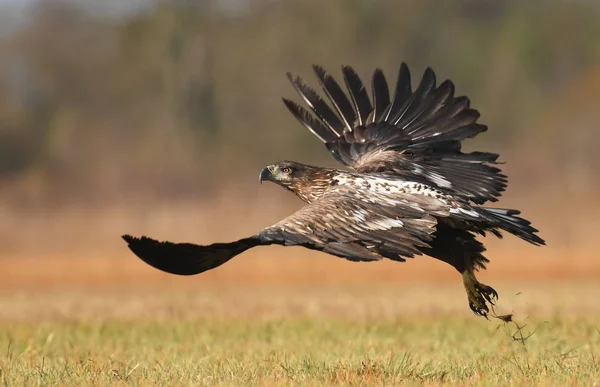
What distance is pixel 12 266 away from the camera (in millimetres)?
24578

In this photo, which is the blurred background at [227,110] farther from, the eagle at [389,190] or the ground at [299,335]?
the eagle at [389,190]

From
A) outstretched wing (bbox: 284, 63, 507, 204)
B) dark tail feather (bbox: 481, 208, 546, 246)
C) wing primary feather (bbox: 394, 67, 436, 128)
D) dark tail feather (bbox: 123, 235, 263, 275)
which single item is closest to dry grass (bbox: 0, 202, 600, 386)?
dark tail feather (bbox: 123, 235, 263, 275)

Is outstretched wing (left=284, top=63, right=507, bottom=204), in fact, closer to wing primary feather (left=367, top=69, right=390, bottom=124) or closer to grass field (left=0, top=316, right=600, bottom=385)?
wing primary feather (left=367, top=69, right=390, bottom=124)

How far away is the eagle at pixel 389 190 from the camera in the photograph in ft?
22.0

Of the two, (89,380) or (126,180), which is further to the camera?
(126,180)

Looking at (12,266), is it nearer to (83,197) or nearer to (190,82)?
(83,197)

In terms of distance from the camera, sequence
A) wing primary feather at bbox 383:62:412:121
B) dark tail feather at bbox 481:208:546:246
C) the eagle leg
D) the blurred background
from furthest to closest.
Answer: the blurred background
wing primary feather at bbox 383:62:412:121
the eagle leg
dark tail feather at bbox 481:208:546:246

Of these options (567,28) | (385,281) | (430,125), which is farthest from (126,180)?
(430,125)

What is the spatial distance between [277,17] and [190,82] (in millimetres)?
5769

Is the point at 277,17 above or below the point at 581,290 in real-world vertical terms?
above

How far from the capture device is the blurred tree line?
31906 millimetres

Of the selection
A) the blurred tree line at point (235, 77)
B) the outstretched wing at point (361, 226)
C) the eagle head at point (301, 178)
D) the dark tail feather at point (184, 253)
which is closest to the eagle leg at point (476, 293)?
the outstretched wing at point (361, 226)

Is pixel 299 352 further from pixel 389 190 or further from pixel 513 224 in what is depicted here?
pixel 513 224

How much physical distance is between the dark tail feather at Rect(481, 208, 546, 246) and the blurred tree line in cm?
2307
